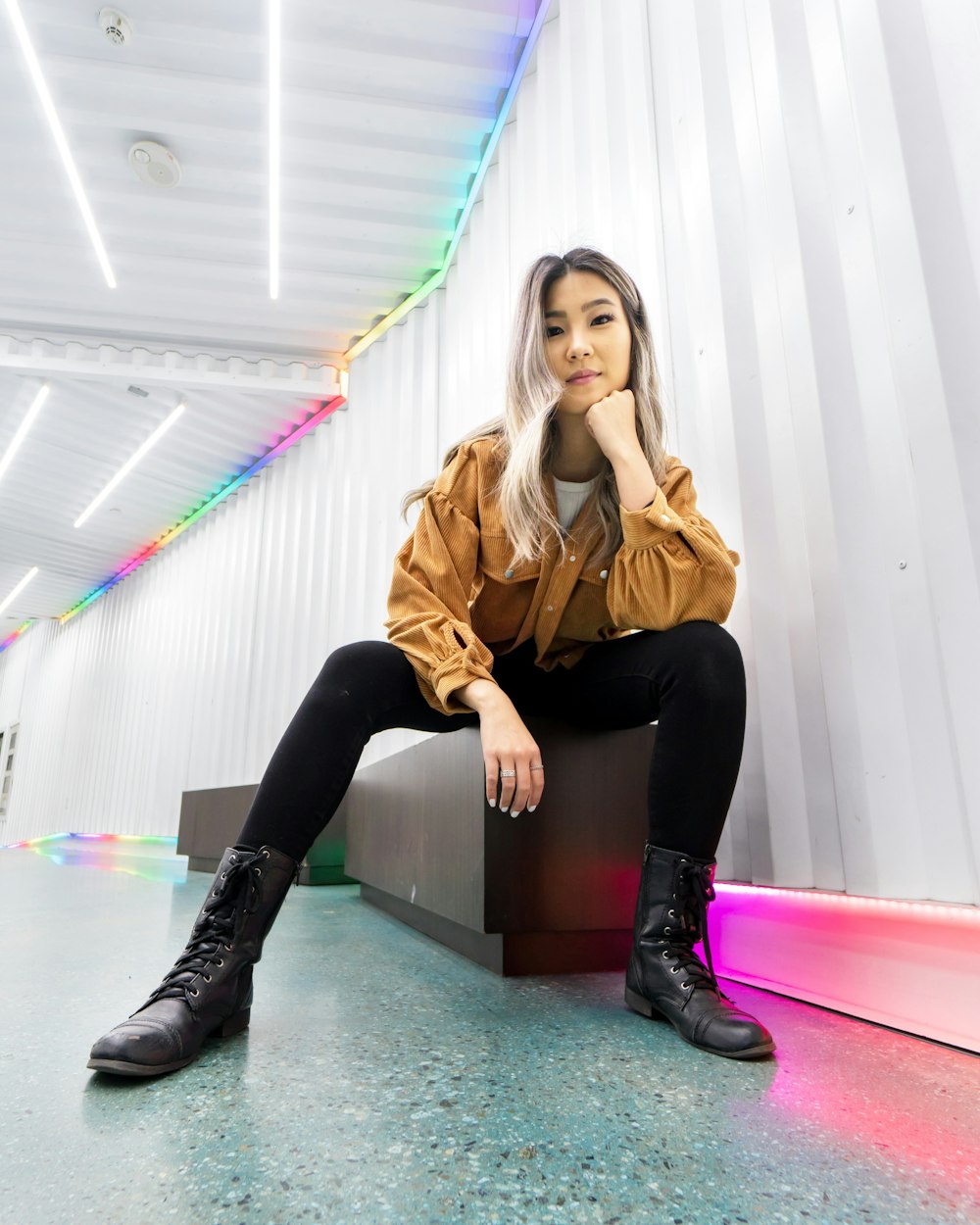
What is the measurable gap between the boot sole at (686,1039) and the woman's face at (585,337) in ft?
3.22

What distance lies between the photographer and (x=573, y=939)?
1.45m

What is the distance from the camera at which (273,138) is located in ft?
10.8

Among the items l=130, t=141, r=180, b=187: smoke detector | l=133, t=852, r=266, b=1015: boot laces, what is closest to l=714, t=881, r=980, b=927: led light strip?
l=133, t=852, r=266, b=1015: boot laces

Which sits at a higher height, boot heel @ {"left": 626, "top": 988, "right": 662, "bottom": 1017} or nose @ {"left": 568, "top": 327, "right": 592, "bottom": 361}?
nose @ {"left": 568, "top": 327, "right": 592, "bottom": 361}

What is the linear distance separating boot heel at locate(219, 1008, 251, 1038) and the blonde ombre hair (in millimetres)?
795

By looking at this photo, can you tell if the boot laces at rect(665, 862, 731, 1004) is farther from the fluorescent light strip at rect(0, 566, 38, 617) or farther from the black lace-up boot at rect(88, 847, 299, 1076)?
the fluorescent light strip at rect(0, 566, 38, 617)

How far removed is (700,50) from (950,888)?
6.23ft

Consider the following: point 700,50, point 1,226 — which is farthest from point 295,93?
point 700,50

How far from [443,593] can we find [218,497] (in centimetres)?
585

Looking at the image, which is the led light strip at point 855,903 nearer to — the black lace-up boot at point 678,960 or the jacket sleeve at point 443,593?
the black lace-up boot at point 678,960

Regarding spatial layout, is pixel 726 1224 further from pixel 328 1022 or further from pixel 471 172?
pixel 471 172

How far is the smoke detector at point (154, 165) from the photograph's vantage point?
3.28 metres

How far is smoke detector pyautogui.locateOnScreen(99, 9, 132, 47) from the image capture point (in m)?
→ 2.77

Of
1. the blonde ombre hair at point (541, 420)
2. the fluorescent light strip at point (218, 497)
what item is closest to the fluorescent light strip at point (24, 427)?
the fluorescent light strip at point (218, 497)
